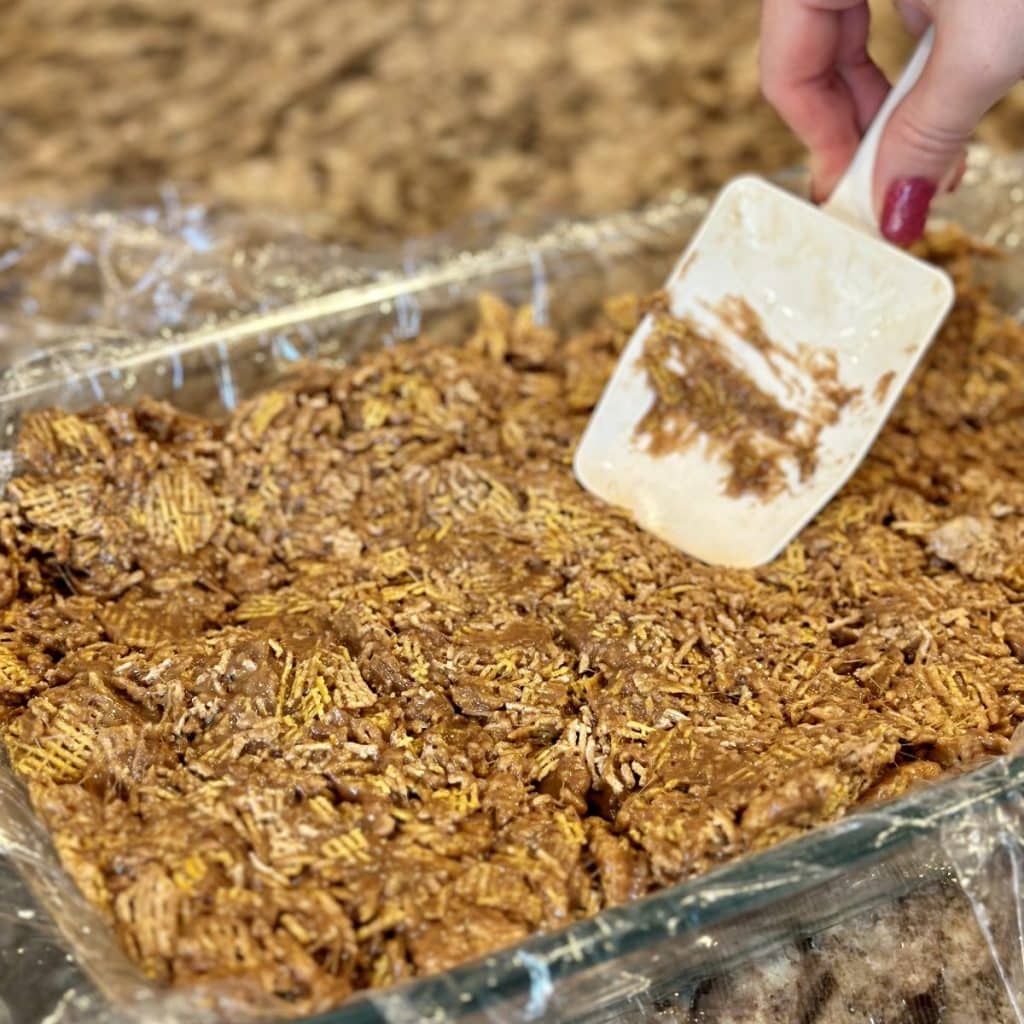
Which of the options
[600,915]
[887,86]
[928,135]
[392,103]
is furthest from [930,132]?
[392,103]

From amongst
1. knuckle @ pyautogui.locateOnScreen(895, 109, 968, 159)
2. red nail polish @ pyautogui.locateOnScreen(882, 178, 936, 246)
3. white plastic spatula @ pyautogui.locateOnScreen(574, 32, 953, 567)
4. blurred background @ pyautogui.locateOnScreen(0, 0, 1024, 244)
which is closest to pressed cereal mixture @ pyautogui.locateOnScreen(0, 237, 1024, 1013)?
white plastic spatula @ pyautogui.locateOnScreen(574, 32, 953, 567)

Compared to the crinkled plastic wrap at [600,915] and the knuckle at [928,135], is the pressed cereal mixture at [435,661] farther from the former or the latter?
the knuckle at [928,135]

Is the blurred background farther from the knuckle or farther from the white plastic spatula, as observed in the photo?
the knuckle

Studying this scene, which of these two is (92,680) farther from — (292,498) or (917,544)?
(917,544)

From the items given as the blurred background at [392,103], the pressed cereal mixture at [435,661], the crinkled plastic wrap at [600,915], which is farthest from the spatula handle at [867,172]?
the blurred background at [392,103]

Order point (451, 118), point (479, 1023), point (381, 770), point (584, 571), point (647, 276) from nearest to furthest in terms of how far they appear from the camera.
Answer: point (479, 1023) < point (381, 770) < point (584, 571) < point (647, 276) < point (451, 118)

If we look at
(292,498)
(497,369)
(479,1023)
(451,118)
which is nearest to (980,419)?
(497,369)
